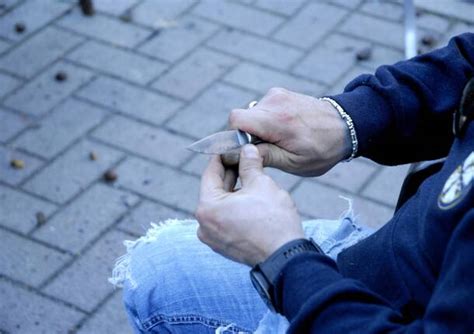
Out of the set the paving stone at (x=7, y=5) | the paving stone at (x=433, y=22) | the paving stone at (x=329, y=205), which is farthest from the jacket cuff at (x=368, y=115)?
the paving stone at (x=7, y=5)

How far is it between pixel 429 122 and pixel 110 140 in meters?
1.70

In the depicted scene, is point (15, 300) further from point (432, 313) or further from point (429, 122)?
point (432, 313)

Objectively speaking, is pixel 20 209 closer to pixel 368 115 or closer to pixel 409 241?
pixel 368 115

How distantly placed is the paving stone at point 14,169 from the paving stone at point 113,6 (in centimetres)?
99

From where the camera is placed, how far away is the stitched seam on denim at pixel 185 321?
5.97 ft

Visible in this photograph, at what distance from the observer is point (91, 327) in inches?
108

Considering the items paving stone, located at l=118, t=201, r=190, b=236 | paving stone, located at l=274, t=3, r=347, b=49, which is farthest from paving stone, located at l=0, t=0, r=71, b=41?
paving stone, located at l=118, t=201, r=190, b=236

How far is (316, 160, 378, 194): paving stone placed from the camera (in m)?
3.27

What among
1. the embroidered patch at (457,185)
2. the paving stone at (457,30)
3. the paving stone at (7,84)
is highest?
the embroidered patch at (457,185)

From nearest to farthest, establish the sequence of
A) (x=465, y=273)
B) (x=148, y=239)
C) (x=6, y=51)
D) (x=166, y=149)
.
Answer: (x=465, y=273), (x=148, y=239), (x=166, y=149), (x=6, y=51)

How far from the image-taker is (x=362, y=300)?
1.47 m

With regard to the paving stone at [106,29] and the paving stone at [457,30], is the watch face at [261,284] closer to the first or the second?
the paving stone at [106,29]

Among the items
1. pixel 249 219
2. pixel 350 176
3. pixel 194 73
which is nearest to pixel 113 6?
pixel 194 73

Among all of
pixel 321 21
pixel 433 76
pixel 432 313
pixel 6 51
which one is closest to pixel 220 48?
pixel 321 21
